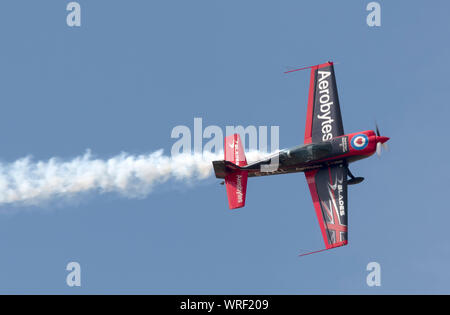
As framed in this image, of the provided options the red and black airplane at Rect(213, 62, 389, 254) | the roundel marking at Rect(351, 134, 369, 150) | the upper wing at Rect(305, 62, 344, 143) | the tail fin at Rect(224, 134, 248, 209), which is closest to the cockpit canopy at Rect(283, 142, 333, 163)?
the red and black airplane at Rect(213, 62, 389, 254)

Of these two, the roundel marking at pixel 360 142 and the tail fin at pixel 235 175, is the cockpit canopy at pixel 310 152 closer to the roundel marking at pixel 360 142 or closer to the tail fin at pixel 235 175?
the roundel marking at pixel 360 142

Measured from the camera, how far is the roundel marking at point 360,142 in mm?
42844

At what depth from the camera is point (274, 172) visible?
44.1 m

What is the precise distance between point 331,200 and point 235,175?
17.0 feet

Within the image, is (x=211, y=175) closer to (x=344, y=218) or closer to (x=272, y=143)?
(x=272, y=143)

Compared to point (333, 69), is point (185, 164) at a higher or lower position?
lower

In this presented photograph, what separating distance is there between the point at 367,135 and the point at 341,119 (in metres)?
1.87

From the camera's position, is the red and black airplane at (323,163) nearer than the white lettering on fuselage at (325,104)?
Yes

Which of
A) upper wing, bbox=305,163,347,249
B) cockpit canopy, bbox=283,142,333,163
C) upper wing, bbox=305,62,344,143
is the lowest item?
upper wing, bbox=305,163,347,249

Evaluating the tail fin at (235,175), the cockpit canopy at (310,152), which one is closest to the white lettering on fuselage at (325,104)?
the cockpit canopy at (310,152)

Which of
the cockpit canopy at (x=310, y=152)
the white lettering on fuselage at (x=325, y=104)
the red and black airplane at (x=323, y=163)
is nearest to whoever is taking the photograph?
the red and black airplane at (x=323, y=163)

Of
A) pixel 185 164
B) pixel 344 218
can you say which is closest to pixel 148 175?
pixel 185 164

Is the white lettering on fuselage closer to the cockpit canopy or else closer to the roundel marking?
the cockpit canopy

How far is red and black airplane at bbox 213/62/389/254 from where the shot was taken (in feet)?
140
